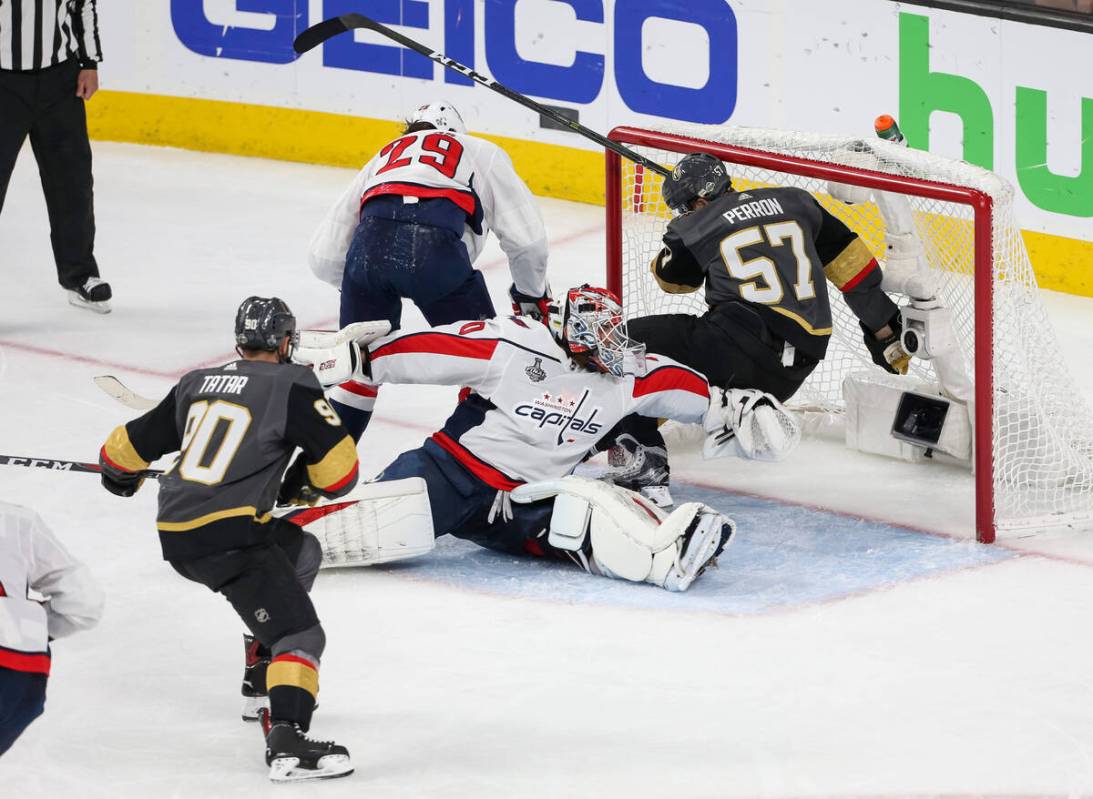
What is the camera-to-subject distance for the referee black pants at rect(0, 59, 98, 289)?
22.4ft

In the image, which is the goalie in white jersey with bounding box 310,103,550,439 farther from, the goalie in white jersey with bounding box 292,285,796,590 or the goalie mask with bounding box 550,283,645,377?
the goalie mask with bounding box 550,283,645,377

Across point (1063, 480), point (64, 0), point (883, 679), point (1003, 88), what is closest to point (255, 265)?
point (64, 0)

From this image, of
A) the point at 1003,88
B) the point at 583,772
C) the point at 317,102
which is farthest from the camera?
the point at 317,102

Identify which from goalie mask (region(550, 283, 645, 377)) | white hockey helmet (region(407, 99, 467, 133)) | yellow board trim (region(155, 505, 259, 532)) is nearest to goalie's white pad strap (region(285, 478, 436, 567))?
goalie mask (region(550, 283, 645, 377))

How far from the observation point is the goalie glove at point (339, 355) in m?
4.78

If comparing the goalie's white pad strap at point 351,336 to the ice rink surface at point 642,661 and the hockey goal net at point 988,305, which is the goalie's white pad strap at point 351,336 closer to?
the ice rink surface at point 642,661

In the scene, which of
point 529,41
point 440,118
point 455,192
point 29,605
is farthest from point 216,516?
point 529,41

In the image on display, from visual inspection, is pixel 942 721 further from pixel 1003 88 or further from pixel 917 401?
pixel 1003 88

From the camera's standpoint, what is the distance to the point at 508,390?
4812mm

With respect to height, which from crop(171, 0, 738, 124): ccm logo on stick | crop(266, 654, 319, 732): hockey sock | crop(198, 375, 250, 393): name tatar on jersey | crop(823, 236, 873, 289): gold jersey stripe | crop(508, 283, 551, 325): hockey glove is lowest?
crop(266, 654, 319, 732): hockey sock

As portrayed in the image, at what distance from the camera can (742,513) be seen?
17.6 feet

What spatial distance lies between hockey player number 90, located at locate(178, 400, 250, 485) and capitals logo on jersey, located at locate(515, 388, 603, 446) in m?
1.14

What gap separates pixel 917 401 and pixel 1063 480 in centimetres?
53

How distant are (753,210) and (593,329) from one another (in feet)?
2.61
